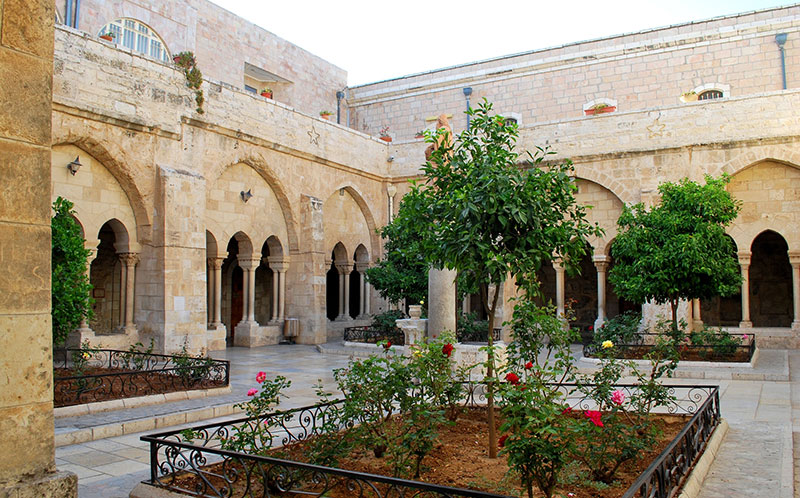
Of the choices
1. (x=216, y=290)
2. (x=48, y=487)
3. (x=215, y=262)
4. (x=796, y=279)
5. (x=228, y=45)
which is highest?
(x=228, y=45)

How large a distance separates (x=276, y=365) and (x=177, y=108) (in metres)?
5.56

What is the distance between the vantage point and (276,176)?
1606 centimetres

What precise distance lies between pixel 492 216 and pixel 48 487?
11.6ft

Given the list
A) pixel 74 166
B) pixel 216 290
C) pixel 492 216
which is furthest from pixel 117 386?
pixel 216 290

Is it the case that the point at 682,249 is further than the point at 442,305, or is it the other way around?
the point at 682,249

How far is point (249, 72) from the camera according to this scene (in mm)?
22359

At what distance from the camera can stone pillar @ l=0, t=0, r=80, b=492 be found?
112 inches

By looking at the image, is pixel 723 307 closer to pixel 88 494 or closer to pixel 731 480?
pixel 731 480

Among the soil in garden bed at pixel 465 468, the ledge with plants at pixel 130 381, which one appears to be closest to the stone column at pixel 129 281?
the ledge with plants at pixel 130 381

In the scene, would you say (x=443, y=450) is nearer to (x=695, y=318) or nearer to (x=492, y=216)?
(x=492, y=216)

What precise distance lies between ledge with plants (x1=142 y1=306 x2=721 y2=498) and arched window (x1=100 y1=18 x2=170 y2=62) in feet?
50.5

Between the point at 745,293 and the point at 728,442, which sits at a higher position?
the point at 745,293

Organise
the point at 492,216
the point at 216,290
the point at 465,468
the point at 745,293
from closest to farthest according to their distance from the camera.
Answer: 1. the point at 465,468
2. the point at 492,216
3. the point at 745,293
4. the point at 216,290

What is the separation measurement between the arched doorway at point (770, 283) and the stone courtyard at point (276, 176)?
0.19 feet
